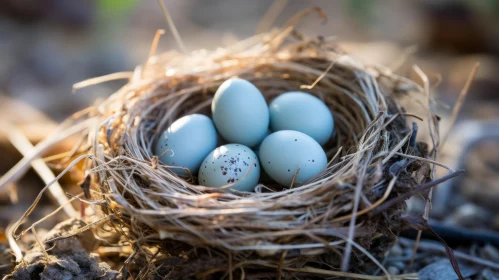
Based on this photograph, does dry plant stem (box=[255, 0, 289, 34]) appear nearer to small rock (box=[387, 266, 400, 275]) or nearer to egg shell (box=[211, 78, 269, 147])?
egg shell (box=[211, 78, 269, 147])

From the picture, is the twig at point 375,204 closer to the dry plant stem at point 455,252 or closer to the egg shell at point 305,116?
the egg shell at point 305,116

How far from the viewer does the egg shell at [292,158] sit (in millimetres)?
1463

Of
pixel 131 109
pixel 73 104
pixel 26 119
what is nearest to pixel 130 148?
pixel 131 109

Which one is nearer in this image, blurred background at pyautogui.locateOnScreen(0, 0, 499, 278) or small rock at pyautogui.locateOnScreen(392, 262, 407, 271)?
small rock at pyautogui.locateOnScreen(392, 262, 407, 271)

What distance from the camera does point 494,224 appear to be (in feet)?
6.20

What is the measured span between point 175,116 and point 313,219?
858 millimetres

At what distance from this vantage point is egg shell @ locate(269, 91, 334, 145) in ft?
5.37

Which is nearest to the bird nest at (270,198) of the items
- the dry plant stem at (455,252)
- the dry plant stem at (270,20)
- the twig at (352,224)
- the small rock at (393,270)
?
the twig at (352,224)

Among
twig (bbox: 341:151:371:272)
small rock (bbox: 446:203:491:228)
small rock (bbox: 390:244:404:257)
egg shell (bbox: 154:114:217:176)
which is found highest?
egg shell (bbox: 154:114:217:176)

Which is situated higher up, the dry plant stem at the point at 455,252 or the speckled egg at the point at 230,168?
the speckled egg at the point at 230,168

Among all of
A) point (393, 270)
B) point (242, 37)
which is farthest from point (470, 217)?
point (242, 37)

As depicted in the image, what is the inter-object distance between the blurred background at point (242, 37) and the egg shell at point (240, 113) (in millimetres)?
755

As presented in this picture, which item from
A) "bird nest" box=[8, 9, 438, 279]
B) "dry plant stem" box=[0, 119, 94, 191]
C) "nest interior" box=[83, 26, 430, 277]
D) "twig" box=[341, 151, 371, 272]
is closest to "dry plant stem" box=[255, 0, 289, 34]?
"nest interior" box=[83, 26, 430, 277]

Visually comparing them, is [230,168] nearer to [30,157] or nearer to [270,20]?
[30,157]
